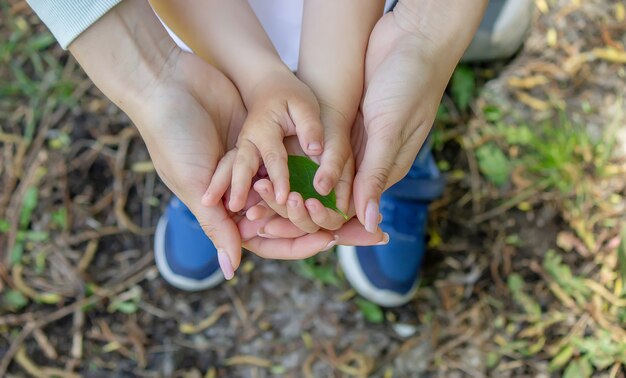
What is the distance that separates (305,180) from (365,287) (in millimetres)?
574

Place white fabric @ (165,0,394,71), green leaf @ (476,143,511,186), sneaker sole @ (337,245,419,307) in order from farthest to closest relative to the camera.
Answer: green leaf @ (476,143,511,186) < sneaker sole @ (337,245,419,307) < white fabric @ (165,0,394,71)

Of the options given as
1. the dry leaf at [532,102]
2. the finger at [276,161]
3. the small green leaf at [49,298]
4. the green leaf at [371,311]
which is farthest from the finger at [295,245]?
the dry leaf at [532,102]

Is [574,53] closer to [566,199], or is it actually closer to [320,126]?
[566,199]

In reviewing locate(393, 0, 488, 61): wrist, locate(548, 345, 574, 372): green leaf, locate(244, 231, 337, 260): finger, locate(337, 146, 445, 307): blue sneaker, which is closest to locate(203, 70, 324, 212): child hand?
locate(244, 231, 337, 260): finger

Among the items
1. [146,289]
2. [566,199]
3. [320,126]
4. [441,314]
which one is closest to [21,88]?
[146,289]

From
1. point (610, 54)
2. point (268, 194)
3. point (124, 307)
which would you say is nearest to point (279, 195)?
point (268, 194)

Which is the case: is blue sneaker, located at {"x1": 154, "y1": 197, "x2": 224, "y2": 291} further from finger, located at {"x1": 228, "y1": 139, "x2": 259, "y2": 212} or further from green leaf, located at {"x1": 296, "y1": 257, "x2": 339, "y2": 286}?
finger, located at {"x1": 228, "y1": 139, "x2": 259, "y2": 212}

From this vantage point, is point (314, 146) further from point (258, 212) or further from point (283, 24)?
point (283, 24)

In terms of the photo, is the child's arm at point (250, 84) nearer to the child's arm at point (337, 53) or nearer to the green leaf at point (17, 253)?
the child's arm at point (337, 53)

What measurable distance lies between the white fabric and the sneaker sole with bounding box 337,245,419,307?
0.47 meters

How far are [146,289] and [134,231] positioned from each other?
152 millimetres

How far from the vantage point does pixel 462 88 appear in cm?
180

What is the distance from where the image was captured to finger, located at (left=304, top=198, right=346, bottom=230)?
1024mm

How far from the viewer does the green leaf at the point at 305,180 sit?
1064 millimetres
